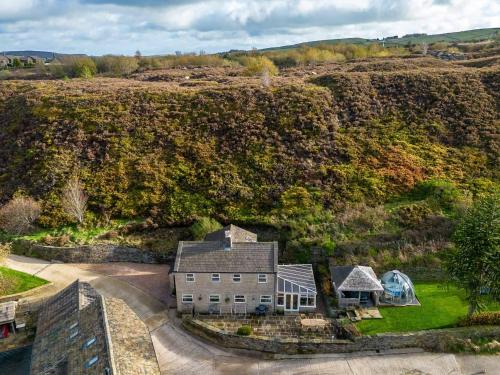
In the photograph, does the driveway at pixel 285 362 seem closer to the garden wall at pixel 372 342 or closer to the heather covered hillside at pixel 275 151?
the garden wall at pixel 372 342

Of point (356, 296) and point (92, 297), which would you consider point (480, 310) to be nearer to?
point (356, 296)

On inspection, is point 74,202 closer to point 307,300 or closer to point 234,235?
point 234,235

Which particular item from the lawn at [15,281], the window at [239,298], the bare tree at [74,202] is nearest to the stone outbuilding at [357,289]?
the window at [239,298]

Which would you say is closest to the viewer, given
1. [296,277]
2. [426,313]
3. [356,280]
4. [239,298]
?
[426,313]

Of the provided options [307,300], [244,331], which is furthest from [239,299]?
[307,300]

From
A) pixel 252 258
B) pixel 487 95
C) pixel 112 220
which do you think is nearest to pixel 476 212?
pixel 252 258

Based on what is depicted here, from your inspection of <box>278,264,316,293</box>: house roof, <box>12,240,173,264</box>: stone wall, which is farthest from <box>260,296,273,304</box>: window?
<box>12,240,173,264</box>: stone wall
